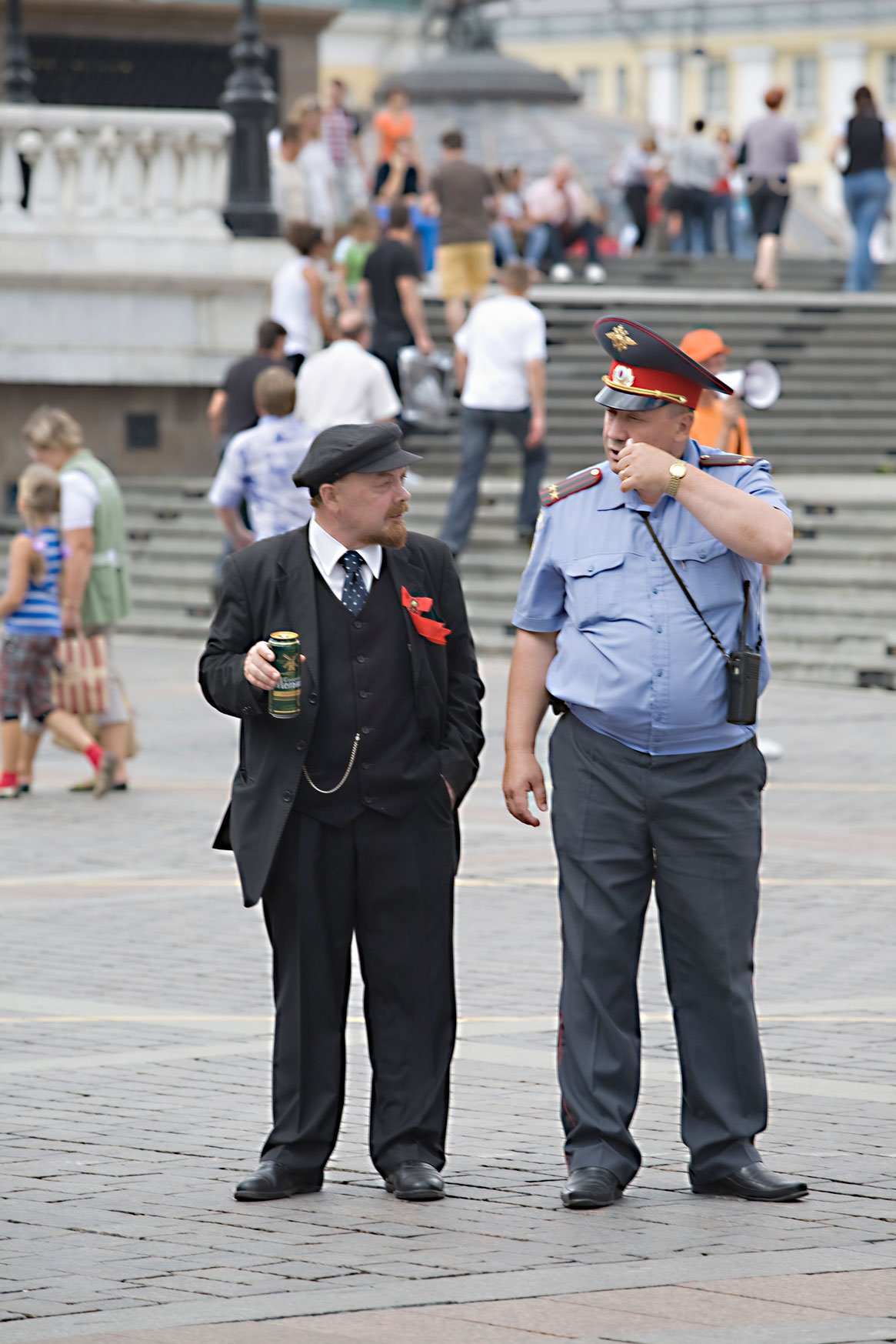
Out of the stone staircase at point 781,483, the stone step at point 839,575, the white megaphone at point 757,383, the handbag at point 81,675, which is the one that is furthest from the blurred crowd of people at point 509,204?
the white megaphone at point 757,383

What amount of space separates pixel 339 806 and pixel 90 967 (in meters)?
2.87

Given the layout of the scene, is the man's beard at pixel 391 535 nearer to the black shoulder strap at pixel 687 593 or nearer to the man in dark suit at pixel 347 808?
the man in dark suit at pixel 347 808

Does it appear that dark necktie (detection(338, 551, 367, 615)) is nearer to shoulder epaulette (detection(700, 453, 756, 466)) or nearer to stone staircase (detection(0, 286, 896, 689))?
shoulder epaulette (detection(700, 453, 756, 466))

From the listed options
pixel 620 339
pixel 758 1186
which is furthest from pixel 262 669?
pixel 758 1186

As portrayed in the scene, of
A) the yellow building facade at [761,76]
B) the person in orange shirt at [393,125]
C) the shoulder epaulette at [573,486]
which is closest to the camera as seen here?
the shoulder epaulette at [573,486]

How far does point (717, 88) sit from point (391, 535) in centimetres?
9690

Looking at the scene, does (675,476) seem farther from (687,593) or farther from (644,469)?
(687,593)

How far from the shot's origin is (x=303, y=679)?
5375 mm

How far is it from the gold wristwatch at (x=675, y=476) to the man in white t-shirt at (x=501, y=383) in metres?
11.0

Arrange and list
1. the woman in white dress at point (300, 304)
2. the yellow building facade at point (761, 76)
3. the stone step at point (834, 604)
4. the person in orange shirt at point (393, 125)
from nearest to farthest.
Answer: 1. the stone step at point (834, 604)
2. the woman in white dress at point (300, 304)
3. the person in orange shirt at point (393, 125)
4. the yellow building facade at point (761, 76)

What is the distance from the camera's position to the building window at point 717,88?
3878 inches

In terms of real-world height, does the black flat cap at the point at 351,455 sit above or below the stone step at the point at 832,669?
above

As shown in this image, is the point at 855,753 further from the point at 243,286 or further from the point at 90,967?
the point at 243,286

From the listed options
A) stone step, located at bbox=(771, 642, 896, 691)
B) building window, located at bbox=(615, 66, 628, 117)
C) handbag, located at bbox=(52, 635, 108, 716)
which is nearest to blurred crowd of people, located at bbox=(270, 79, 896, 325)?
stone step, located at bbox=(771, 642, 896, 691)
